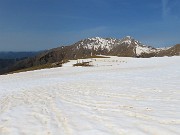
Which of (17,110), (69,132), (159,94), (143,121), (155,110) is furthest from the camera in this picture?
(159,94)

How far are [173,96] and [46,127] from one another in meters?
7.02

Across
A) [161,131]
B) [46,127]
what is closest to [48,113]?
[46,127]

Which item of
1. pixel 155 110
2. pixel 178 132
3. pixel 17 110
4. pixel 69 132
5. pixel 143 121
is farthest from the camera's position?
pixel 17 110

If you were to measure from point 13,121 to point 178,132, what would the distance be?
595 centimetres

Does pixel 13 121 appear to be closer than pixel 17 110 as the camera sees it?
Yes

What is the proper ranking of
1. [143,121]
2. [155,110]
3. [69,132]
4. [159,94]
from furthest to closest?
1. [159,94]
2. [155,110]
3. [143,121]
4. [69,132]

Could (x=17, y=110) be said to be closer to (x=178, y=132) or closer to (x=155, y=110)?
(x=155, y=110)

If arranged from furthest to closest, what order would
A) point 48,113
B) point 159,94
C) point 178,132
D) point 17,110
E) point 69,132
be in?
point 159,94, point 17,110, point 48,113, point 69,132, point 178,132

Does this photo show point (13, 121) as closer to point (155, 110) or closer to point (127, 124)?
point (127, 124)

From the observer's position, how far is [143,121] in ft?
30.7

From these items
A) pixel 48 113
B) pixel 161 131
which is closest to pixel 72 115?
pixel 48 113

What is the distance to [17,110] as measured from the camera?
44.8 ft

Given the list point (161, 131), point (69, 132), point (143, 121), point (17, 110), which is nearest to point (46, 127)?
point (69, 132)

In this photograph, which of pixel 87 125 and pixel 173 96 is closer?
pixel 87 125
